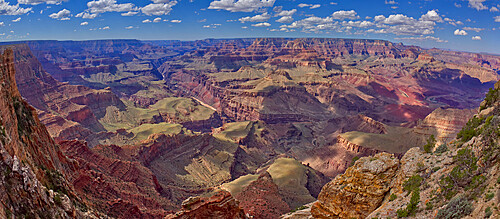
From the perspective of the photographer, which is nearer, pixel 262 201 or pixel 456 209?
pixel 456 209

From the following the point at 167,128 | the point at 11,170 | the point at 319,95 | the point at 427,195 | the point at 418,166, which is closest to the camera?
the point at 11,170

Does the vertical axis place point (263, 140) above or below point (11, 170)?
below

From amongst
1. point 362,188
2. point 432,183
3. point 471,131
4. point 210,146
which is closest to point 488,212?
point 432,183

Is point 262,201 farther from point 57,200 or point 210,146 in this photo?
point 210,146

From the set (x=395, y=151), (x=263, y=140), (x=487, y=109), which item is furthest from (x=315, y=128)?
(x=487, y=109)

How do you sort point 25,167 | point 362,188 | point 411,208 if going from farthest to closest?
point 362,188 → point 411,208 → point 25,167

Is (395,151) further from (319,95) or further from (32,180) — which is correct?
(319,95)
